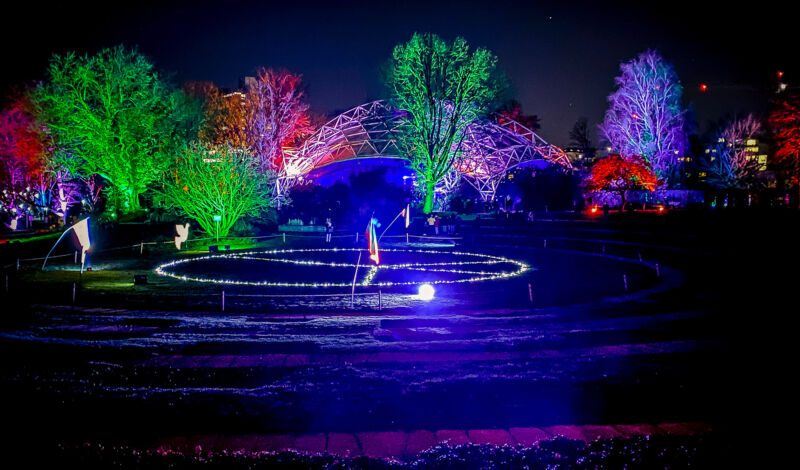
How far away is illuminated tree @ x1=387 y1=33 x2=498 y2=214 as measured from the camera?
3853 centimetres

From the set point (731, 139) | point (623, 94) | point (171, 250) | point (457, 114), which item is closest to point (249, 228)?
point (171, 250)

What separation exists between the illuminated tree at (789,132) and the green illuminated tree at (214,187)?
1253 inches

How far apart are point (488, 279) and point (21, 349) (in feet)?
38.7

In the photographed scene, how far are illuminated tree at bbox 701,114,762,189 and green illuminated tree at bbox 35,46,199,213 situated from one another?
5608cm

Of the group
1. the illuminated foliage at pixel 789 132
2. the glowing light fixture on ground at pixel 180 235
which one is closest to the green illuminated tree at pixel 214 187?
the glowing light fixture on ground at pixel 180 235

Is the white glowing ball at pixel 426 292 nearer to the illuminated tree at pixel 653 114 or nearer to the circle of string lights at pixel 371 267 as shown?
the circle of string lights at pixel 371 267

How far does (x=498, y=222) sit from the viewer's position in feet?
129

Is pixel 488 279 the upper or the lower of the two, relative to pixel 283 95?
lower

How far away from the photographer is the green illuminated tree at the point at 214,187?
29562mm

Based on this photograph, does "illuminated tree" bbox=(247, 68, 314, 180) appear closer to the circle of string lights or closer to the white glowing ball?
the circle of string lights

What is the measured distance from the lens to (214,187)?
29.5m

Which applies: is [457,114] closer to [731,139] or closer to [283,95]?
[283,95]

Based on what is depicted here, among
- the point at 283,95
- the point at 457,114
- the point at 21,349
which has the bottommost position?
the point at 21,349

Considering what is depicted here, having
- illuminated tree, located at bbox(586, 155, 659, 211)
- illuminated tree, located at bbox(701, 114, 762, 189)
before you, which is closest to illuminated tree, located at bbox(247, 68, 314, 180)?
illuminated tree, located at bbox(586, 155, 659, 211)
